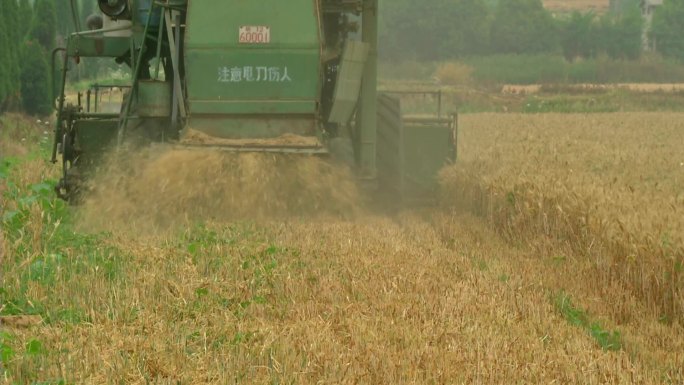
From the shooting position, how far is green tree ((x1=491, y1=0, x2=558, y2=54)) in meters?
76.2

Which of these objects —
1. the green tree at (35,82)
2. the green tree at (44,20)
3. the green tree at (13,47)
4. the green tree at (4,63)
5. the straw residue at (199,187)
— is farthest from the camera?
the green tree at (44,20)

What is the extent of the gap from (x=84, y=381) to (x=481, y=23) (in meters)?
73.1

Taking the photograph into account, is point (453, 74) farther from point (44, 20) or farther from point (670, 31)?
point (44, 20)

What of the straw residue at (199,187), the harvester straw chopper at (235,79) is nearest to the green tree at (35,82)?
the harvester straw chopper at (235,79)

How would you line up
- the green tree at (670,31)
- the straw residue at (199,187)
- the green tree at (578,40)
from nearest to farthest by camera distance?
the straw residue at (199,187)
the green tree at (578,40)
the green tree at (670,31)

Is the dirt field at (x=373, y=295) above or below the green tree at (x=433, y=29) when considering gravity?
above

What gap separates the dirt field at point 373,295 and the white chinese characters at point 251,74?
4.20 feet

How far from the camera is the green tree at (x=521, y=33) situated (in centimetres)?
7619

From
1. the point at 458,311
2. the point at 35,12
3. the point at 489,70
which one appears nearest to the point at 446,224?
the point at 458,311

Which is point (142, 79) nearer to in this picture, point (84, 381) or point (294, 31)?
point (294, 31)

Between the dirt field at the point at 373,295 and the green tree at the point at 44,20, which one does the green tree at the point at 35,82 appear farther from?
the dirt field at the point at 373,295

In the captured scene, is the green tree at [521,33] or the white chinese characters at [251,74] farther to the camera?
the green tree at [521,33]

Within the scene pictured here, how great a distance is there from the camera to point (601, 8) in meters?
129

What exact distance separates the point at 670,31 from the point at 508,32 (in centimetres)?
1209
